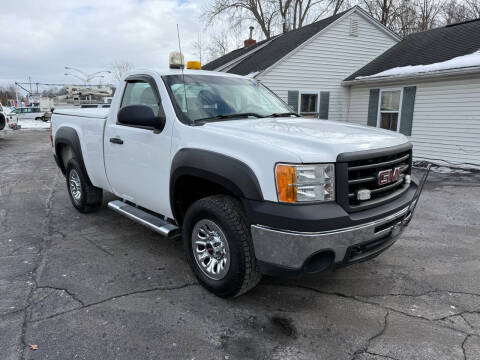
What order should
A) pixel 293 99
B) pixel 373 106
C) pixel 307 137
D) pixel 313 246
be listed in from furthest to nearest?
pixel 293 99
pixel 373 106
pixel 307 137
pixel 313 246

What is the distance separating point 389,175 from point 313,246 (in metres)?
0.99

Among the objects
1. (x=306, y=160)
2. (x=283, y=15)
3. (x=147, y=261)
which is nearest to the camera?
(x=306, y=160)

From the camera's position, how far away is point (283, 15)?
2778cm

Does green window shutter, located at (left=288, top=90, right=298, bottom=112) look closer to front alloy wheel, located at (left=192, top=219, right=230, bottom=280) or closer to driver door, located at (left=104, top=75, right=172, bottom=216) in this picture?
driver door, located at (left=104, top=75, right=172, bottom=216)

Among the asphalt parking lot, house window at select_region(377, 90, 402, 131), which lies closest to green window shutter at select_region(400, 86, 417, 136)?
house window at select_region(377, 90, 402, 131)

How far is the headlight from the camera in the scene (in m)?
2.37

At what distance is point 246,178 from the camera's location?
2.52 meters

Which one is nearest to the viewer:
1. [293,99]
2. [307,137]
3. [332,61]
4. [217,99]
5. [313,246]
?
[313,246]

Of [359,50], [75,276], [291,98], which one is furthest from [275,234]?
[359,50]

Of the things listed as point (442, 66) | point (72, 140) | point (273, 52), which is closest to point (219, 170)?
point (72, 140)

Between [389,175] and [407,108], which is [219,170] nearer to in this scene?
[389,175]

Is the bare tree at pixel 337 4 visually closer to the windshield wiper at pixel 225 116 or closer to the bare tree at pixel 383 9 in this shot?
the bare tree at pixel 383 9

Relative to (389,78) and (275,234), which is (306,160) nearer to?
(275,234)

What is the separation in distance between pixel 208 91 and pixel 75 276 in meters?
2.27
